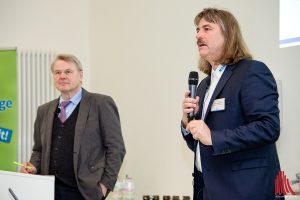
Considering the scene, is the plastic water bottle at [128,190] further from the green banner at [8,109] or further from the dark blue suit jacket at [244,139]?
the dark blue suit jacket at [244,139]

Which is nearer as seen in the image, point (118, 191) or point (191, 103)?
point (191, 103)

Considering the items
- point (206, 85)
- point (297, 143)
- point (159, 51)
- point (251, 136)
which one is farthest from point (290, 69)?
point (159, 51)

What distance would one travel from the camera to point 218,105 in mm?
1659

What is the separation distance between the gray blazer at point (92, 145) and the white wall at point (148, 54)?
99 cm


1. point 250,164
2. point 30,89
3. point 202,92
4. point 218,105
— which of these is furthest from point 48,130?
point 30,89

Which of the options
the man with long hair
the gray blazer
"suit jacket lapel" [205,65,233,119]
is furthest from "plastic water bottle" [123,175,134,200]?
"suit jacket lapel" [205,65,233,119]

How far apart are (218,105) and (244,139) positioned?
0.22 metres

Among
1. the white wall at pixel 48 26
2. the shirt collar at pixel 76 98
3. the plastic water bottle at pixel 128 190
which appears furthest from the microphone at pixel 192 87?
the white wall at pixel 48 26

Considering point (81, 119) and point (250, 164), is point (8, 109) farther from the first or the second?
point (250, 164)

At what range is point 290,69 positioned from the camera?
8.50ft

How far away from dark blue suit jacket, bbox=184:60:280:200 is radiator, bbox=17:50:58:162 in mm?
3052

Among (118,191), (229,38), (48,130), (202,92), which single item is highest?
(229,38)

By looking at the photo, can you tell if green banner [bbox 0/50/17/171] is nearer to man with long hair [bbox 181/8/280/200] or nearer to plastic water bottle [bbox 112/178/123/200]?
plastic water bottle [bbox 112/178/123/200]

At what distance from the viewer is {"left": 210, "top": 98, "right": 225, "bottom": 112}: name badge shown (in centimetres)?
164
